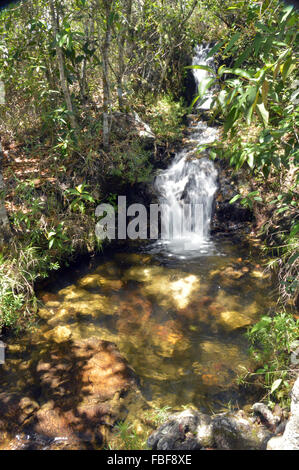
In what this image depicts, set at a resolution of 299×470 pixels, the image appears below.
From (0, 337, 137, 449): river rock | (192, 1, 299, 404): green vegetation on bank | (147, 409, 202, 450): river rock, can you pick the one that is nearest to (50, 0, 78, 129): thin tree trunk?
(192, 1, 299, 404): green vegetation on bank

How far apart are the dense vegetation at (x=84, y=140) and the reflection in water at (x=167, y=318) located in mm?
425

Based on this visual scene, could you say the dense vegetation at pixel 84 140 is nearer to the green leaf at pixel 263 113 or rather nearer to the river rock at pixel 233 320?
the river rock at pixel 233 320

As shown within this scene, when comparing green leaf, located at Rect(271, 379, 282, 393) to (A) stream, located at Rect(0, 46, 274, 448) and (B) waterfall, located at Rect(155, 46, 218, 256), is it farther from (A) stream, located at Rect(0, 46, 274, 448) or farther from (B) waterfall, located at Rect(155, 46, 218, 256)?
(B) waterfall, located at Rect(155, 46, 218, 256)

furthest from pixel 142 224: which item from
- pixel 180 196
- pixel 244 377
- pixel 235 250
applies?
pixel 244 377

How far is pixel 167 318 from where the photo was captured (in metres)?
4.55

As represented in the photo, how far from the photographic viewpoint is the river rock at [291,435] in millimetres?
2086

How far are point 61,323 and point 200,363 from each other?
2.03 meters

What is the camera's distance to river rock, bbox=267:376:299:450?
2086mm

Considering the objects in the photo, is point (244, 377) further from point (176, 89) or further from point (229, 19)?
point (229, 19)

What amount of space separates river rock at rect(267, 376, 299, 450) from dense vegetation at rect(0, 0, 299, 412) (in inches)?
18.7

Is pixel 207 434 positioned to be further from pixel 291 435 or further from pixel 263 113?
pixel 263 113

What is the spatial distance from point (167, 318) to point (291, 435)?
254 cm

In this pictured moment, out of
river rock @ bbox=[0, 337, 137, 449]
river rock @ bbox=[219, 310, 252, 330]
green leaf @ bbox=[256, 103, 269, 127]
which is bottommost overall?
river rock @ bbox=[0, 337, 137, 449]
